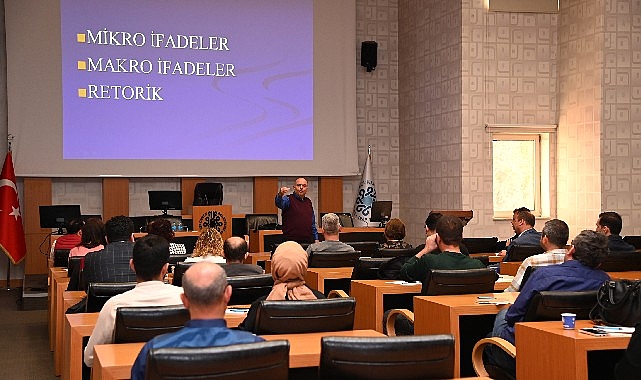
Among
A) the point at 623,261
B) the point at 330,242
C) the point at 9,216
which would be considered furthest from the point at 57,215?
the point at 623,261

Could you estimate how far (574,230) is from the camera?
12.3 meters

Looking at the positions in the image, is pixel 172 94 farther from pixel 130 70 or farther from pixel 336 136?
pixel 336 136

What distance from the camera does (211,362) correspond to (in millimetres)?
2490

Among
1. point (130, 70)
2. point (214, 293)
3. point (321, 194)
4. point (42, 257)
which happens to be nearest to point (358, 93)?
point (321, 194)

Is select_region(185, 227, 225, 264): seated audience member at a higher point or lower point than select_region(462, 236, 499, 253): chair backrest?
higher

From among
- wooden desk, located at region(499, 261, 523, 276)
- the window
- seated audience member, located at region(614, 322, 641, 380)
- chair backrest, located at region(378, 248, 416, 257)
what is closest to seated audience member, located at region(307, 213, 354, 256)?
chair backrest, located at region(378, 248, 416, 257)

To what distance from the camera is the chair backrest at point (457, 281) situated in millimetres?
5391

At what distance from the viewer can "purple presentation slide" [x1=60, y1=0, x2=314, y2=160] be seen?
12414 mm

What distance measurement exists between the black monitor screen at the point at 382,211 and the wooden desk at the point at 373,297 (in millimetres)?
6559

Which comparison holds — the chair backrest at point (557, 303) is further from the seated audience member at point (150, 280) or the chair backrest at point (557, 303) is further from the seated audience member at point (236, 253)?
the seated audience member at point (236, 253)

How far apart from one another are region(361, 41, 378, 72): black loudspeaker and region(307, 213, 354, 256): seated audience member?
23.0 feet

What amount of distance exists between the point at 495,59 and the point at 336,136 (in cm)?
278

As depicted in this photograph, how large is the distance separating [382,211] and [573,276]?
8.38 metres

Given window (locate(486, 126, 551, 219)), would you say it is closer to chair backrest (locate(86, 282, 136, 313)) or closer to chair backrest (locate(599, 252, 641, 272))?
chair backrest (locate(599, 252, 641, 272))
